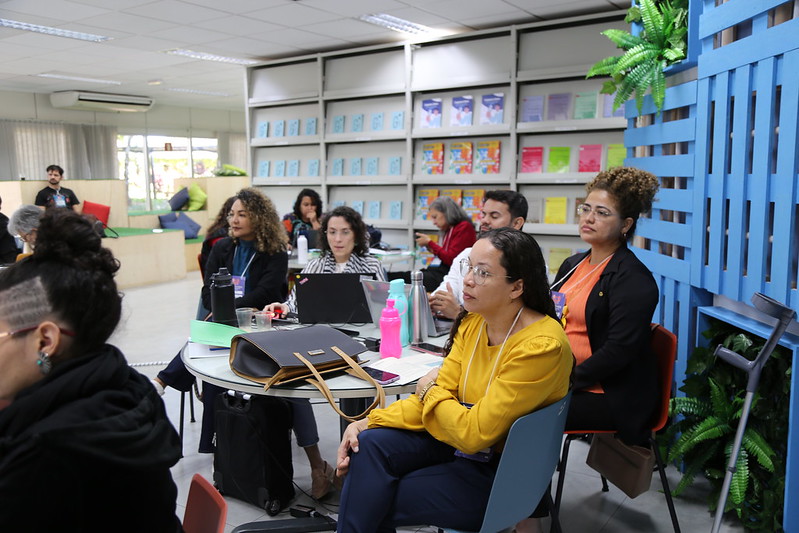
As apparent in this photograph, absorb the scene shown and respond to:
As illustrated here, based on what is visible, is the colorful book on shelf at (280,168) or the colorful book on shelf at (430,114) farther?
the colorful book on shelf at (280,168)

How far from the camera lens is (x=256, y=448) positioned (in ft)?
8.96

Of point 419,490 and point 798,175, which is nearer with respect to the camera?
point 419,490

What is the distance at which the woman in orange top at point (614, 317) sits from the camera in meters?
2.33

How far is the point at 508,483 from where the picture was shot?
1.71 meters

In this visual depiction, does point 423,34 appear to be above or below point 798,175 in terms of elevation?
above

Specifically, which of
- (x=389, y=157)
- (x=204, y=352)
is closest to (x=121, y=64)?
(x=389, y=157)

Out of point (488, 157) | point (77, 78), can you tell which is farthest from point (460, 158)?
point (77, 78)

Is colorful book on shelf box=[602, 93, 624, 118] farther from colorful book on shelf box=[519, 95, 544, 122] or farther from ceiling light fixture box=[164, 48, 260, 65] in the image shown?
ceiling light fixture box=[164, 48, 260, 65]

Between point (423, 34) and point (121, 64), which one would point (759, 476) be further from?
point (121, 64)

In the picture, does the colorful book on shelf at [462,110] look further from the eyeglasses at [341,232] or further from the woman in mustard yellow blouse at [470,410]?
the woman in mustard yellow blouse at [470,410]

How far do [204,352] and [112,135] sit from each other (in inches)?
479

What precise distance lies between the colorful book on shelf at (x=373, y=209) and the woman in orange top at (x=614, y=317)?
181 inches

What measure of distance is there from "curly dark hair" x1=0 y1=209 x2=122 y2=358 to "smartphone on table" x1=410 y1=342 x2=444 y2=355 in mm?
1361

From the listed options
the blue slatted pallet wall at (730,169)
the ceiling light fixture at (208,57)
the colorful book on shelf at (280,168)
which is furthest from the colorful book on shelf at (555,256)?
the ceiling light fixture at (208,57)
